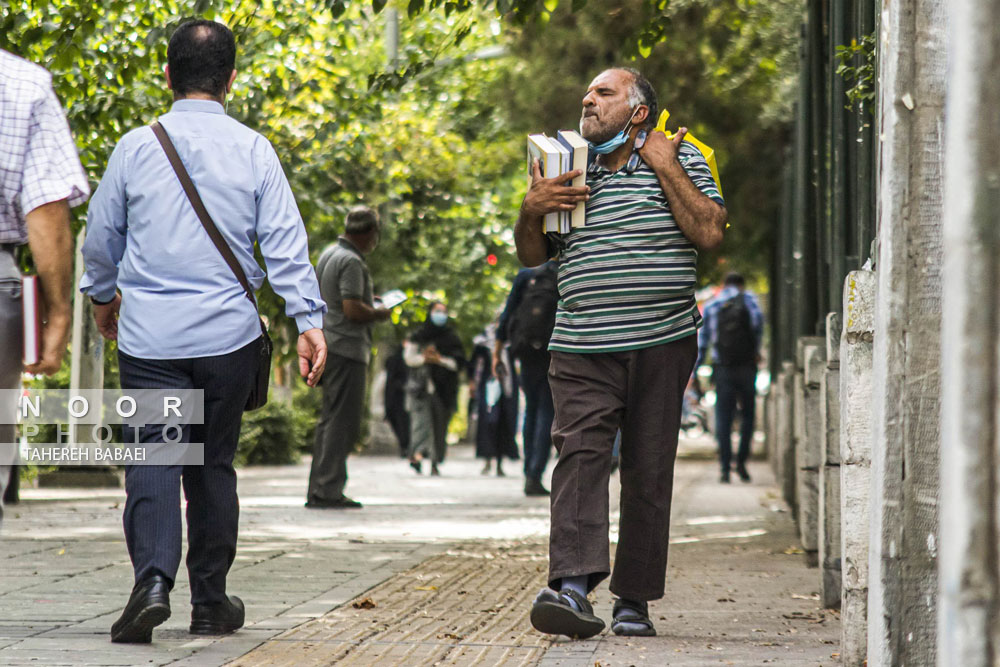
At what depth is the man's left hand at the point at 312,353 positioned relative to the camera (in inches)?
196

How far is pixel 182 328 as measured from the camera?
492cm

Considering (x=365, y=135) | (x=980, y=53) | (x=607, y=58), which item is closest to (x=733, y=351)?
(x=365, y=135)

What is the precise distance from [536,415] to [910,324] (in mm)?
8428

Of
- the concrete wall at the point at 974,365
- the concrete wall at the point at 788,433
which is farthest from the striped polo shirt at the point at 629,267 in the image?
the concrete wall at the point at 788,433

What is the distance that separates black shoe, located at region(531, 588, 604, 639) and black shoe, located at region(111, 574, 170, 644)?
3.86ft

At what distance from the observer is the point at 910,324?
3475mm

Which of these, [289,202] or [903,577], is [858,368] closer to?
[903,577]

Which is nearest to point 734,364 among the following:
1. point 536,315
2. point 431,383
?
point 431,383

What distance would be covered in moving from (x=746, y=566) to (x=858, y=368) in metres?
2.66

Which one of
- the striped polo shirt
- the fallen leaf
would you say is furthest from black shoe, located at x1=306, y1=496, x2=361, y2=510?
the striped polo shirt

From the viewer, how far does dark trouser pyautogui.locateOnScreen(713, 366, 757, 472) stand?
14.7m

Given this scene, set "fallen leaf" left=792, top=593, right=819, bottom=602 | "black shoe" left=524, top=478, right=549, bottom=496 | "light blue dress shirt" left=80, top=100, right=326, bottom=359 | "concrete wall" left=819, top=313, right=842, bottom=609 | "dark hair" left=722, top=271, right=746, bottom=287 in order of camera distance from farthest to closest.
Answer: "dark hair" left=722, top=271, right=746, bottom=287 → "black shoe" left=524, top=478, right=549, bottom=496 → "fallen leaf" left=792, top=593, right=819, bottom=602 → "concrete wall" left=819, top=313, right=842, bottom=609 → "light blue dress shirt" left=80, top=100, right=326, bottom=359

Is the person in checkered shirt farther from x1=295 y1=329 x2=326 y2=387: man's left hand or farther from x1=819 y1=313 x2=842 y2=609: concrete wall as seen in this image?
x1=819 y1=313 x2=842 y2=609: concrete wall

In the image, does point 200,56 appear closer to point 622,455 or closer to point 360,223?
point 622,455
